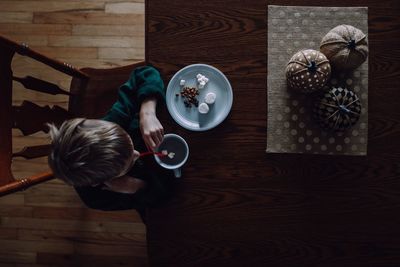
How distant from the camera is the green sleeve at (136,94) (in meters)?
1.11

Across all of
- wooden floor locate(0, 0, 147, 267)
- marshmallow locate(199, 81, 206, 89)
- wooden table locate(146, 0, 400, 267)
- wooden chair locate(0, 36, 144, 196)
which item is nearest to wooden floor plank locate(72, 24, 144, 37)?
wooden floor locate(0, 0, 147, 267)

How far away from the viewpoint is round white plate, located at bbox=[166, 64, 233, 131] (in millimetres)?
1138

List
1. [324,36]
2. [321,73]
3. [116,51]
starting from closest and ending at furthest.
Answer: [321,73], [324,36], [116,51]

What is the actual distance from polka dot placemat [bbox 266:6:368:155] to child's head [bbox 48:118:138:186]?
427 millimetres

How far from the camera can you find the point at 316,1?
3.71ft

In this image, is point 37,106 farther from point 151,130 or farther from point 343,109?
point 343,109

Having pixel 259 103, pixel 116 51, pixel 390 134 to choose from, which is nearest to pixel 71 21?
pixel 116 51

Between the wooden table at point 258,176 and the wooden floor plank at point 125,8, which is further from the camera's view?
the wooden floor plank at point 125,8

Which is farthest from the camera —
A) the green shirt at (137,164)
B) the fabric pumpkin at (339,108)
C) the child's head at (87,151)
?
the green shirt at (137,164)

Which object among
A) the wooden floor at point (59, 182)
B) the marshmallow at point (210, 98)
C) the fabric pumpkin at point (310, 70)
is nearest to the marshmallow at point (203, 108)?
the marshmallow at point (210, 98)

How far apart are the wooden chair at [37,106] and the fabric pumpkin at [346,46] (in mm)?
679

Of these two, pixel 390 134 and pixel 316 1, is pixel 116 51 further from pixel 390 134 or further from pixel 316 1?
pixel 390 134

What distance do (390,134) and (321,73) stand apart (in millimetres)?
297

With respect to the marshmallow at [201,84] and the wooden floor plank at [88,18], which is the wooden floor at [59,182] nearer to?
the wooden floor plank at [88,18]
